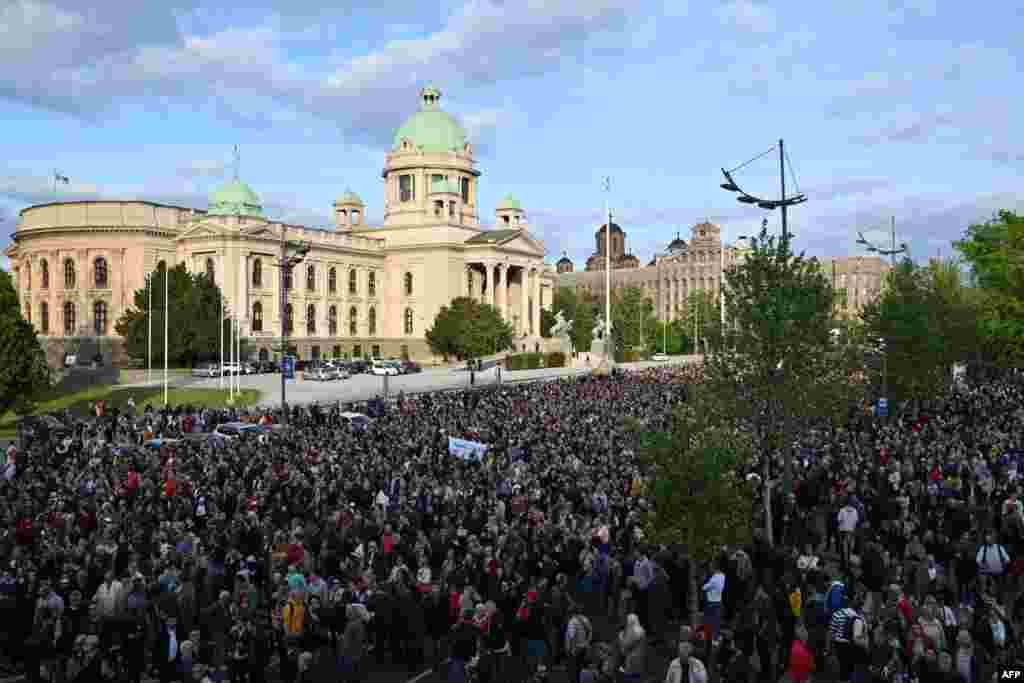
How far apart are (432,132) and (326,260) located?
849 inches

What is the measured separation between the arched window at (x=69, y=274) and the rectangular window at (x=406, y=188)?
1375 inches

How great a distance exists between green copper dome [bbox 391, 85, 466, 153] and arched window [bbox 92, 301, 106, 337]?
37.0 meters

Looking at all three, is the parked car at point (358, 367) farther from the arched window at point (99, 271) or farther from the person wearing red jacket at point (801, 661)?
the person wearing red jacket at point (801, 661)

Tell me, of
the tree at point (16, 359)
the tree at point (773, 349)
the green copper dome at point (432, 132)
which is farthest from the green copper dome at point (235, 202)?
the tree at point (773, 349)

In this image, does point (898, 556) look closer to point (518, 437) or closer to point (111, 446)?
point (518, 437)

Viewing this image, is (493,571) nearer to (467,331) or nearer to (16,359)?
(16,359)

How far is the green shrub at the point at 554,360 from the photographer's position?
273 ft

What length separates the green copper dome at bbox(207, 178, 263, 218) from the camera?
89438 millimetres

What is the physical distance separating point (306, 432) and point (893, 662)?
23714 millimetres

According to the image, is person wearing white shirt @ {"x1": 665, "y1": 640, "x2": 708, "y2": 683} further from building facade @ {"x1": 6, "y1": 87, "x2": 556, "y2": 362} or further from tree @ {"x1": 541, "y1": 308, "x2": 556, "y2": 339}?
tree @ {"x1": 541, "y1": 308, "x2": 556, "y2": 339}

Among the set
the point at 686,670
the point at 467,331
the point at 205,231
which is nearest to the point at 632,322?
the point at 467,331

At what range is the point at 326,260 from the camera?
9550cm

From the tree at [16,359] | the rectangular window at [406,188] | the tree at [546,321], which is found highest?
the rectangular window at [406,188]

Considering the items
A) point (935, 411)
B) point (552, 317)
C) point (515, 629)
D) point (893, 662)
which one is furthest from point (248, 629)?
point (552, 317)
